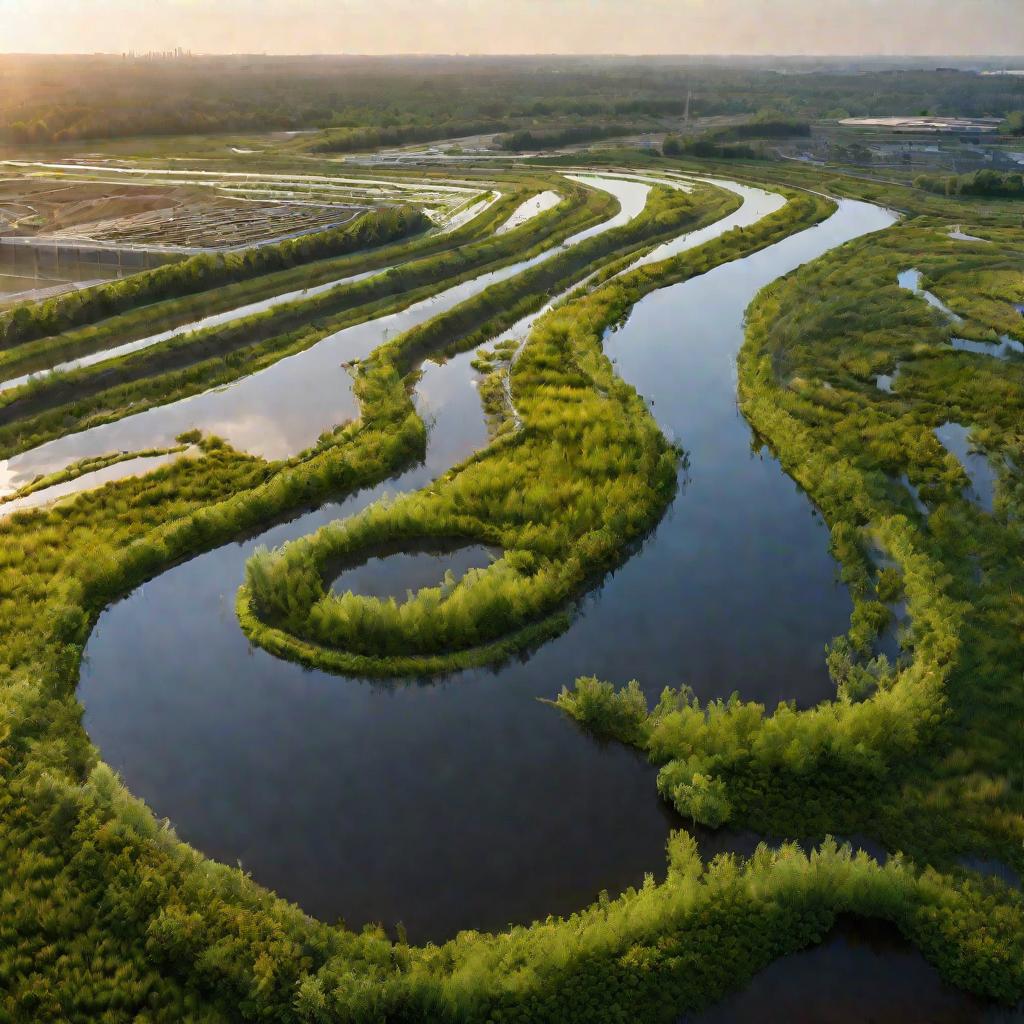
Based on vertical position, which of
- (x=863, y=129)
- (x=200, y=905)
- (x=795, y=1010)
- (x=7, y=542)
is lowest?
(x=795, y=1010)

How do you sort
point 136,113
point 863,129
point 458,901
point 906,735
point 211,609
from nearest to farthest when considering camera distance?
point 458,901
point 906,735
point 211,609
point 136,113
point 863,129

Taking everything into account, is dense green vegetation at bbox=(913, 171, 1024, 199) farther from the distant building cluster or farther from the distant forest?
the distant forest

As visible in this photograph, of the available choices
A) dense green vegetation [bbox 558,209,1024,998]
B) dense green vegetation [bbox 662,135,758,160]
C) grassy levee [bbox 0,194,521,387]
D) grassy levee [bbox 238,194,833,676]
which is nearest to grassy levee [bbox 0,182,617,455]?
grassy levee [bbox 0,194,521,387]

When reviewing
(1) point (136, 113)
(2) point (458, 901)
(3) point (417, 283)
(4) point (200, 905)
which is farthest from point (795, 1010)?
(1) point (136, 113)

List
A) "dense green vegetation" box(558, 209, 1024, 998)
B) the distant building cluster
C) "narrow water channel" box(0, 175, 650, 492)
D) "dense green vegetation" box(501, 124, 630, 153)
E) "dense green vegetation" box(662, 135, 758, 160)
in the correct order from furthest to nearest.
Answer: the distant building cluster < "dense green vegetation" box(501, 124, 630, 153) < "dense green vegetation" box(662, 135, 758, 160) < "narrow water channel" box(0, 175, 650, 492) < "dense green vegetation" box(558, 209, 1024, 998)

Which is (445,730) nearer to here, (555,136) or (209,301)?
(209,301)

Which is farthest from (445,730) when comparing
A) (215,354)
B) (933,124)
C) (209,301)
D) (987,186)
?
(933,124)

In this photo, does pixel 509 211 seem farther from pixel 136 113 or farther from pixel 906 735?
pixel 136 113

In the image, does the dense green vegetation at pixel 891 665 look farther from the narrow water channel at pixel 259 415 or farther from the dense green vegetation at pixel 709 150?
the dense green vegetation at pixel 709 150
